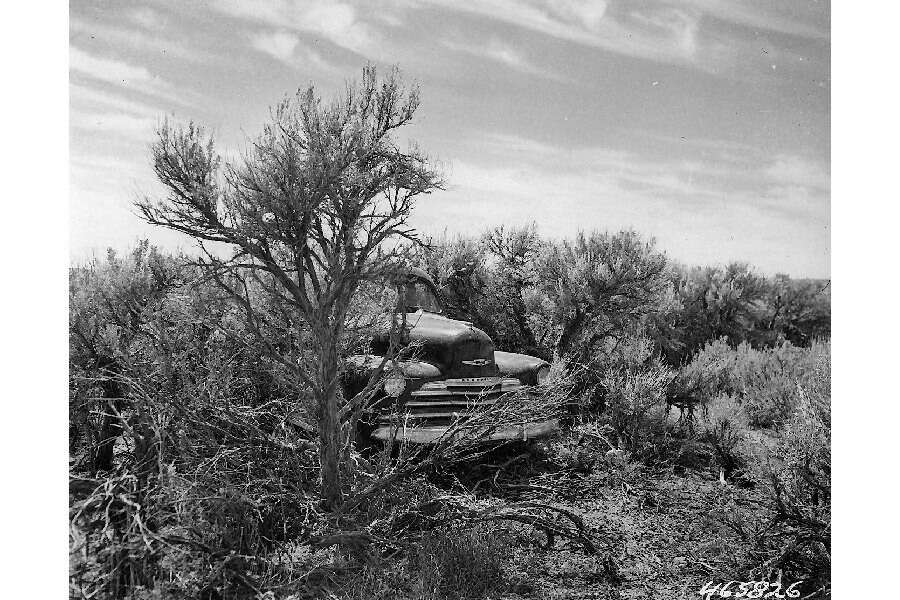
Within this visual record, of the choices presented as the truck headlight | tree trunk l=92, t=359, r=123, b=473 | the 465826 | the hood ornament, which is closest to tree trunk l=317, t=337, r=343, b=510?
tree trunk l=92, t=359, r=123, b=473

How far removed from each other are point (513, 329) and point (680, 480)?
4.83 metres

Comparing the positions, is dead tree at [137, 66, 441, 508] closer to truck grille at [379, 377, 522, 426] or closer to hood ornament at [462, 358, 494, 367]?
truck grille at [379, 377, 522, 426]

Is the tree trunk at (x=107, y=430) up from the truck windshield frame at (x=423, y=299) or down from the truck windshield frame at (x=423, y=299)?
down

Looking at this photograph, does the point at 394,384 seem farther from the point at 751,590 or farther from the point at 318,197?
the point at 751,590

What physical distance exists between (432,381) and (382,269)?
2.75m

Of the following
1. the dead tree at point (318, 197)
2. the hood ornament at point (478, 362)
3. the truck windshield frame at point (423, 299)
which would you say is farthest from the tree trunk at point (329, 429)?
the truck windshield frame at point (423, 299)

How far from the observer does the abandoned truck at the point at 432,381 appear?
6500mm

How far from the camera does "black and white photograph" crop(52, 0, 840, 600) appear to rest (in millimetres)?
4480

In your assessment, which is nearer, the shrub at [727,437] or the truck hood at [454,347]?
the truck hood at [454,347]

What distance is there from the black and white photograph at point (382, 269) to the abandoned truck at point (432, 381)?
44mm

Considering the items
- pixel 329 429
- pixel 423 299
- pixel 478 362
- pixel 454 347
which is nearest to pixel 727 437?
pixel 478 362

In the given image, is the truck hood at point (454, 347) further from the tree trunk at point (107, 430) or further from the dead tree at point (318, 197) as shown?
the tree trunk at point (107, 430)

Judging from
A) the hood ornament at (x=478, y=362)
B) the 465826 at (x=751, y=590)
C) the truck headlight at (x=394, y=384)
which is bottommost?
the 465826 at (x=751, y=590)

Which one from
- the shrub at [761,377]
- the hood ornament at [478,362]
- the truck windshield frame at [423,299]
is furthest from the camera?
the shrub at [761,377]
